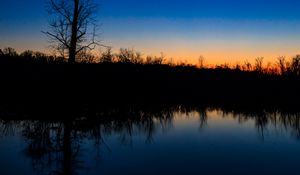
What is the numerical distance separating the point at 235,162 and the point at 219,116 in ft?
30.3

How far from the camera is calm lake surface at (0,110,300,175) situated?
714 centimetres

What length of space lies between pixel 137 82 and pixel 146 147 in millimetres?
21261

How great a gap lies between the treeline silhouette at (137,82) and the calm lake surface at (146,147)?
672 cm

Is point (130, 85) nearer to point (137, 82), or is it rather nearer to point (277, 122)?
point (137, 82)

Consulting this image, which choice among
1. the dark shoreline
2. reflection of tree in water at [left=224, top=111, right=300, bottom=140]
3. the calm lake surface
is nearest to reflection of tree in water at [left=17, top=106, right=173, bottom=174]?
the calm lake surface

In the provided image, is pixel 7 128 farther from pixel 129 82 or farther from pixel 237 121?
pixel 129 82

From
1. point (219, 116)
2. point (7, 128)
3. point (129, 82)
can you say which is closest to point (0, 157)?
point (7, 128)

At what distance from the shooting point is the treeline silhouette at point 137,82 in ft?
66.1

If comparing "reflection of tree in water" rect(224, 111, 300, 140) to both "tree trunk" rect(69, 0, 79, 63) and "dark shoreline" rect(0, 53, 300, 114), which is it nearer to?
"dark shoreline" rect(0, 53, 300, 114)

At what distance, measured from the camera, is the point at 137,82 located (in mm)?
30359

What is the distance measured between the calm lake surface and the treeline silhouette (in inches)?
264

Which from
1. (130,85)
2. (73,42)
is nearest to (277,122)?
(73,42)

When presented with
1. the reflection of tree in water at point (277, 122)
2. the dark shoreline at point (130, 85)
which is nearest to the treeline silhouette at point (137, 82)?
the dark shoreline at point (130, 85)

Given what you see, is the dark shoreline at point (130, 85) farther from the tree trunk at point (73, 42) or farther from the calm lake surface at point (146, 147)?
the calm lake surface at point (146, 147)
